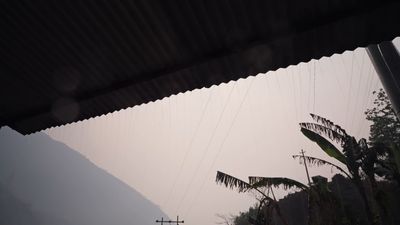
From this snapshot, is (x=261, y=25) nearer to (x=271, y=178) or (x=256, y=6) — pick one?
(x=256, y=6)

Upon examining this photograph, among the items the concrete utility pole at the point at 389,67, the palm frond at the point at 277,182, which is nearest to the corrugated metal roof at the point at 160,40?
the palm frond at the point at 277,182

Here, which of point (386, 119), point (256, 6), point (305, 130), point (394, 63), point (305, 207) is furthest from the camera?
point (386, 119)

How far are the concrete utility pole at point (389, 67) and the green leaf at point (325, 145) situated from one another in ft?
23.4

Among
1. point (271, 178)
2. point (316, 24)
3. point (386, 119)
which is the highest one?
point (386, 119)

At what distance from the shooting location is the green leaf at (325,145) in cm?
1106

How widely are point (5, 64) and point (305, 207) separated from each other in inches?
993

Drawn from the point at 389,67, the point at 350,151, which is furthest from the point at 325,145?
the point at 389,67

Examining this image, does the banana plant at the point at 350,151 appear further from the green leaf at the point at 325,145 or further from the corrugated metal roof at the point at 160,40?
the corrugated metal roof at the point at 160,40

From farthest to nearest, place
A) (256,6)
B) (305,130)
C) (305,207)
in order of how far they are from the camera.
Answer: (305,207)
(305,130)
(256,6)

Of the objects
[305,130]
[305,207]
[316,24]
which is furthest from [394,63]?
[316,24]

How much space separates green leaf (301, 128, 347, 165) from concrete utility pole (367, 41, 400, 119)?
7135mm

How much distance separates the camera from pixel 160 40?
2.83 meters

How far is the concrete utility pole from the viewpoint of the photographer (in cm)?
1588

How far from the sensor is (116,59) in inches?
120
